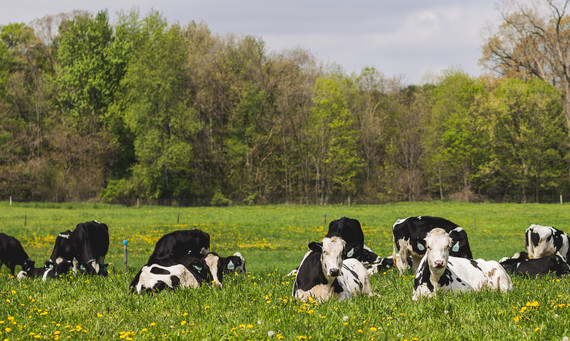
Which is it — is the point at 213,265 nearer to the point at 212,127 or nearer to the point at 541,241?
the point at 541,241

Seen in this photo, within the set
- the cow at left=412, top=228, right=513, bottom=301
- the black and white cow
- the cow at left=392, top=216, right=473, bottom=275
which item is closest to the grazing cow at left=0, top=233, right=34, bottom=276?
the black and white cow

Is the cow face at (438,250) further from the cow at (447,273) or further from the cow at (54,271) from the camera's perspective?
the cow at (54,271)

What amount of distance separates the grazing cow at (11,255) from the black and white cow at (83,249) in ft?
7.42

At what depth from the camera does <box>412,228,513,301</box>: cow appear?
9648mm

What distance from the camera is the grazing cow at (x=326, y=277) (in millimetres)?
9469

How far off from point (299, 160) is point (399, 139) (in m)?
17.0

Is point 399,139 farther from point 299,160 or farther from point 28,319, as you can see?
point 28,319

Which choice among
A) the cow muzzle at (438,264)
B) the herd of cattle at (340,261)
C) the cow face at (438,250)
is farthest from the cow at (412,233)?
the cow muzzle at (438,264)

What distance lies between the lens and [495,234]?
34750mm

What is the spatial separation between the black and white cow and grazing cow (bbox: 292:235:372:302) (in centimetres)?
630

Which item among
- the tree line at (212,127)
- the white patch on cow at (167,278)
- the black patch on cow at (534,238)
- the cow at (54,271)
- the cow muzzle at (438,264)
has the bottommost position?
the cow at (54,271)

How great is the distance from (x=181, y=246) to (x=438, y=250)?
20.6ft

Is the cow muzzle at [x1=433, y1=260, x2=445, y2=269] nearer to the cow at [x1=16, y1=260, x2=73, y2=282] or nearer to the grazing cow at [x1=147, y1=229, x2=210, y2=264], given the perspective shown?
the grazing cow at [x1=147, y1=229, x2=210, y2=264]

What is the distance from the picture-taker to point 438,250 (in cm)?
961
